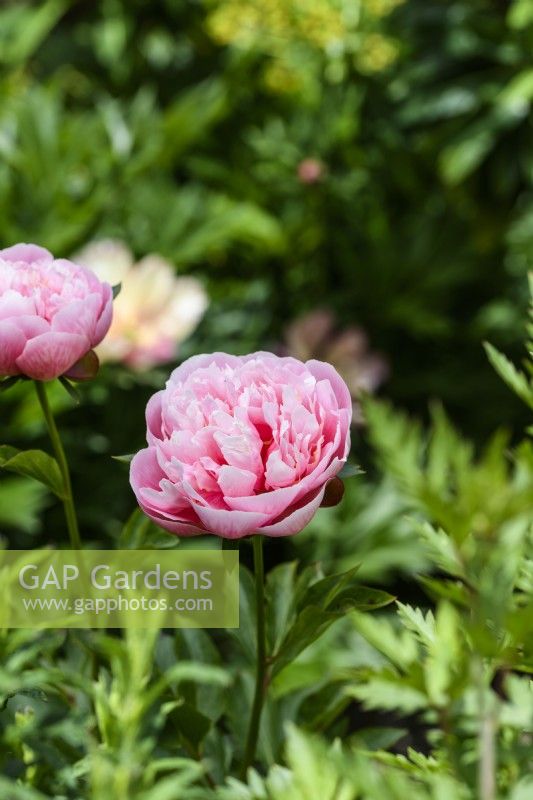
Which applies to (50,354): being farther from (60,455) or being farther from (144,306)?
(144,306)

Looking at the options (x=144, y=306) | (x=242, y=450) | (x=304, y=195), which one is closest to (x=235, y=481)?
(x=242, y=450)

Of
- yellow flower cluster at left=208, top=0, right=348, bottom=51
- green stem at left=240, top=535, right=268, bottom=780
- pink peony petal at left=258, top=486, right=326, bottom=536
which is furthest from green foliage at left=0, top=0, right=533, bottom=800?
pink peony petal at left=258, top=486, right=326, bottom=536

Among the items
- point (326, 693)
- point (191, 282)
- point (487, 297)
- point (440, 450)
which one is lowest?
point (487, 297)

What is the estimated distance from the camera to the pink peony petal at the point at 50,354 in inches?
19.6

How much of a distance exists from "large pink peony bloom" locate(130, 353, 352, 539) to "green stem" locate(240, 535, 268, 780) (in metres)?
0.02

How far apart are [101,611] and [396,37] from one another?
1.60m

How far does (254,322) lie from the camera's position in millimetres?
1757

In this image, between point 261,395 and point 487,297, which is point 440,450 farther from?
point 487,297

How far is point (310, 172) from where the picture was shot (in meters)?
1.77

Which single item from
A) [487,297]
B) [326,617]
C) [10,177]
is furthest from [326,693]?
[487,297]

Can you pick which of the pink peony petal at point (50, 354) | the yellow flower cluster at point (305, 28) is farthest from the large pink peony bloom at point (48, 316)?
the yellow flower cluster at point (305, 28)

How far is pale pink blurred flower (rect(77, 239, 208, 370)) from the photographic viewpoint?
1471mm

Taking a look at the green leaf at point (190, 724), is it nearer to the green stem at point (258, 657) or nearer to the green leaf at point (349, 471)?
the green stem at point (258, 657)

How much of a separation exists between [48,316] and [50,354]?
0.08ft
